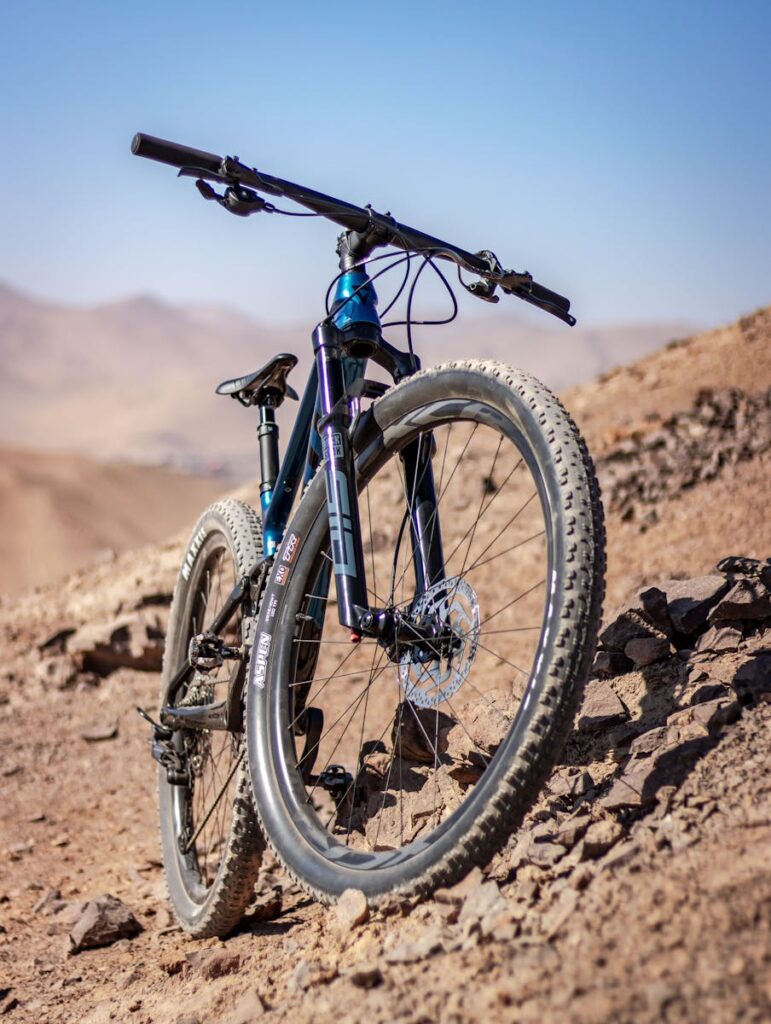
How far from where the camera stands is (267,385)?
4312 millimetres

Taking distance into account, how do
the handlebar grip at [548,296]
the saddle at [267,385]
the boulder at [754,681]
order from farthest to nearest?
the saddle at [267,385]
the handlebar grip at [548,296]
the boulder at [754,681]

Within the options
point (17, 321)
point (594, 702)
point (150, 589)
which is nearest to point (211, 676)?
point (594, 702)

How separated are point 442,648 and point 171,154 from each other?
A: 1.83 metres

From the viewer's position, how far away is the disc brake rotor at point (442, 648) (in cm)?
286

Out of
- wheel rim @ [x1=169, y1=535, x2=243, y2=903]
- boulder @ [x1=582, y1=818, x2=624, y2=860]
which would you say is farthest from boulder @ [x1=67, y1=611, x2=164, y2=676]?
boulder @ [x1=582, y1=818, x2=624, y2=860]

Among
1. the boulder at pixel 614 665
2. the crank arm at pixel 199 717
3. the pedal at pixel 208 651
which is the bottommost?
the crank arm at pixel 199 717

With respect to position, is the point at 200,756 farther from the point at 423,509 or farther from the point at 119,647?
the point at 119,647

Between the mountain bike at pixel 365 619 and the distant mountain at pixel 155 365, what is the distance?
4422 cm

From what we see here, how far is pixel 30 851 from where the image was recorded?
17.8 feet

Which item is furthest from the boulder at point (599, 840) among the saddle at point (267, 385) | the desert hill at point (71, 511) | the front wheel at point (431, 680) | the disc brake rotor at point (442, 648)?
the desert hill at point (71, 511)

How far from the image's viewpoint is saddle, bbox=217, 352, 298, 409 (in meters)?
4.21

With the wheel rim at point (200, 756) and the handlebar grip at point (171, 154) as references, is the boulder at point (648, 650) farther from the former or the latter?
the handlebar grip at point (171, 154)

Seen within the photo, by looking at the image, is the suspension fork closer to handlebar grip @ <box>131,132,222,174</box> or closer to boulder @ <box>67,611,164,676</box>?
handlebar grip @ <box>131,132,222,174</box>

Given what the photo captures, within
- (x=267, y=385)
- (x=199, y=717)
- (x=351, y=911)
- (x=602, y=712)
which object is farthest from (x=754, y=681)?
(x=267, y=385)
